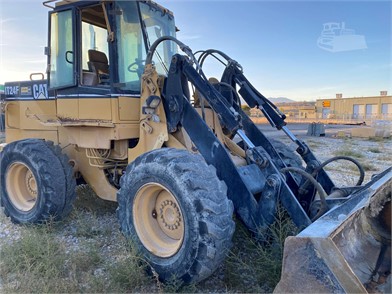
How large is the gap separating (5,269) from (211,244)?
6.89 feet

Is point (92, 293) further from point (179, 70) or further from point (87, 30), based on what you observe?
point (87, 30)

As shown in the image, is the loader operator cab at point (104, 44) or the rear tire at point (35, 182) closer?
the loader operator cab at point (104, 44)

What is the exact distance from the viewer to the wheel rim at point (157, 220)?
3303 mm

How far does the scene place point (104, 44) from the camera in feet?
15.3

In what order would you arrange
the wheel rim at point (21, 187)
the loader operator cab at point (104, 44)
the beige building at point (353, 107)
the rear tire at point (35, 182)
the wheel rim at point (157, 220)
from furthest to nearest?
the beige building at point (353, 107)
the wheel rim at point (21, 187)
the rear tire at point (35, 182)
the loader operator cab at point (104, 44)
the wheel rim at point (157, 220)

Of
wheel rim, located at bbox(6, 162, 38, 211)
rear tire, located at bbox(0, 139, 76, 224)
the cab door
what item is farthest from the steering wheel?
wheel rim, located at bbox(6, 162, 38, 211)

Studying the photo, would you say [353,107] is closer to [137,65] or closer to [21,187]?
[137,65]

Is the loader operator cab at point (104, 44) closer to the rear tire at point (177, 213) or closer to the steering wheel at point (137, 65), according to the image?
the steering wheel at point (137, 65)

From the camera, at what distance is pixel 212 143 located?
349cm

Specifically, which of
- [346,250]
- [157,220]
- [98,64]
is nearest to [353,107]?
[98,64]

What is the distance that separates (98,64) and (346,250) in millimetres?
3749

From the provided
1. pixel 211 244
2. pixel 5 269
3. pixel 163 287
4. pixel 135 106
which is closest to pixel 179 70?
pixel 135 106

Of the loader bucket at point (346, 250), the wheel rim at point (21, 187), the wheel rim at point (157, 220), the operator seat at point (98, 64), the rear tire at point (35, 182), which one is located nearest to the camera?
the loader bucket at point (346, 250)

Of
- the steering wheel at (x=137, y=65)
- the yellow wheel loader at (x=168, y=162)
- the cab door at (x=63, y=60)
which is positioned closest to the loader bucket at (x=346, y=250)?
the yellow wheel loader at (x=168, y=162)
